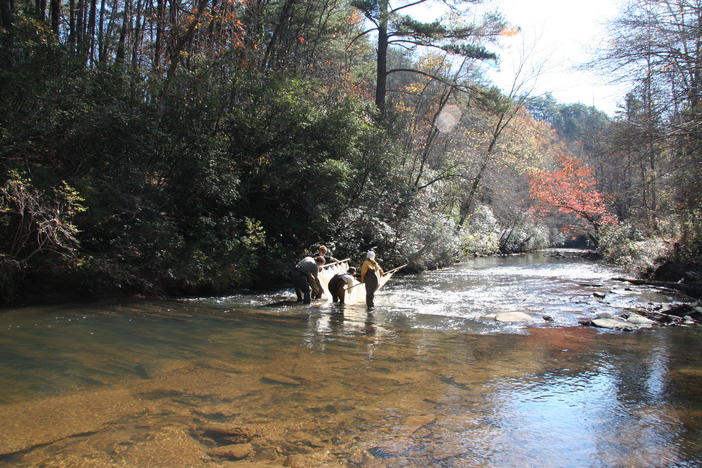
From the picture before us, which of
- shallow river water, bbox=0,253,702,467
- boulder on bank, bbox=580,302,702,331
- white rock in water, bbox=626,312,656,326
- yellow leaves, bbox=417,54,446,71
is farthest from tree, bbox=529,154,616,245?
shallow river water, bbox=0,253,702,467

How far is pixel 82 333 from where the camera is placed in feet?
24.7

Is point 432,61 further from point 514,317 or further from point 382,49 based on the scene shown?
point 514,317

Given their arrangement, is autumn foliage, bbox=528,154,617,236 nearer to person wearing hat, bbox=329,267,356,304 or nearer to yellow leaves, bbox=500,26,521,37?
yellow leaves, bbox=500,26,521,37

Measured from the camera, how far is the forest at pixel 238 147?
1034 cm

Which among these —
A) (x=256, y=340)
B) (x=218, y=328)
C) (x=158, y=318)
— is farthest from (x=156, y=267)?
(x=256, y=340)

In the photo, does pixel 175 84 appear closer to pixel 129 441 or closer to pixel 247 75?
pixel 247 75

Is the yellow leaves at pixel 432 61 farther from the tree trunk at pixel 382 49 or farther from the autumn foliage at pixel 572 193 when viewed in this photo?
the autumn foliage at pixel 572 193

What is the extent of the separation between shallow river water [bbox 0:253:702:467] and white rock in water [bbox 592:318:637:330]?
360mm

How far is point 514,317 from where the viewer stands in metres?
10.3

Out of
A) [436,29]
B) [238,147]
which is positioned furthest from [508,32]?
[238,147]

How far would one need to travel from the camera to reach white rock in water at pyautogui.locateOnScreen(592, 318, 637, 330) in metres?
9.35

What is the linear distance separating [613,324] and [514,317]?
1.81 m

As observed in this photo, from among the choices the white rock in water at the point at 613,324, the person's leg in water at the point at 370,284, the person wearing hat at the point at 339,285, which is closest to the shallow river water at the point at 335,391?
the white rock in water at the point at 613,324

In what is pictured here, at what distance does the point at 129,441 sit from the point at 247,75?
41.3 feet
